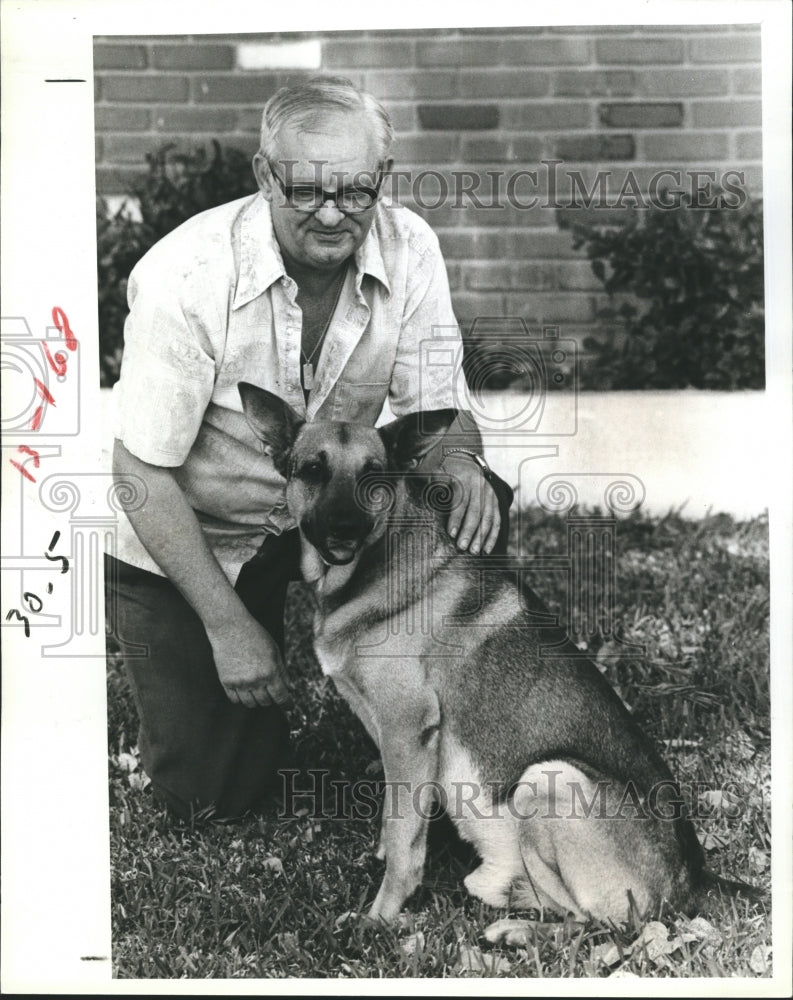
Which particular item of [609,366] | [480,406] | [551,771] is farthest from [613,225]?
[551,771]

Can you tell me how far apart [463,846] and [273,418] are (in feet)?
4.68

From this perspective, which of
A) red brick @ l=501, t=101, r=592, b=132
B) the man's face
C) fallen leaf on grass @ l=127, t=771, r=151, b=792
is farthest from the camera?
fallen leaf on grass @ l=127, t=771, r=151, b=792

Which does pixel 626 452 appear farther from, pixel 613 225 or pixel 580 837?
pixel 580 837

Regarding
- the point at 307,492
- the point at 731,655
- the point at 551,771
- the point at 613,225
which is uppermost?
the point at 613,225

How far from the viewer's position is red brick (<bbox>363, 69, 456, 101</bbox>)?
153 inches

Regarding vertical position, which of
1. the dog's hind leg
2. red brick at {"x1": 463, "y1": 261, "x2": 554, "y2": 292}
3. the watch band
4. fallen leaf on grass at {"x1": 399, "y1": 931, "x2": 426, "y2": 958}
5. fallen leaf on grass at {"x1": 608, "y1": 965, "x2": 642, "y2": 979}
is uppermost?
red brick at {"x1": 463, "y1": 261, "x2": 554, "y2": 292}

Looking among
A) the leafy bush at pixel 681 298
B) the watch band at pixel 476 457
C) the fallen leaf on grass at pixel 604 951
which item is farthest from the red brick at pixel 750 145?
the fallen leaf on grass at pixel 604 951

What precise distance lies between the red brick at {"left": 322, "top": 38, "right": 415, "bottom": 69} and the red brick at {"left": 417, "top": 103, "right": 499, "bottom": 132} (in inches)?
6.4

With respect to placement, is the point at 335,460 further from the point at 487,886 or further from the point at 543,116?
the point at 487,886

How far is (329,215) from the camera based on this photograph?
12.6ft

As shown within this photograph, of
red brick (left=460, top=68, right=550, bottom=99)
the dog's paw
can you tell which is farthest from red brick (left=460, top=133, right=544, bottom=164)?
the dog's paw

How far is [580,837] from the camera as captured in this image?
154 inches

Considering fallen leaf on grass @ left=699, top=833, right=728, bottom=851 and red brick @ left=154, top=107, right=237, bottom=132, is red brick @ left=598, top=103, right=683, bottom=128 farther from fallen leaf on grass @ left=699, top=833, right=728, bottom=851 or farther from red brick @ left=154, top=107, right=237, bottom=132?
fallen leaf on grass @ left=699, top=833, right=728, bottom=851

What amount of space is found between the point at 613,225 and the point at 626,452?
27.5 inches
